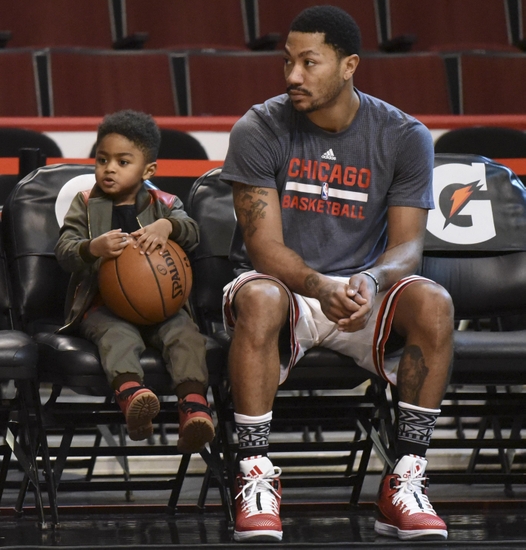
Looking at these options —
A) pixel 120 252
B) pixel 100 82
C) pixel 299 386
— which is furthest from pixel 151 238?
pixel 100 82

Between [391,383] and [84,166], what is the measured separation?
4.24ft

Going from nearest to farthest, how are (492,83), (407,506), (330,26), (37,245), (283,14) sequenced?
(407,506) → (330,26) → (37,245) → (492,83) → (283,14)

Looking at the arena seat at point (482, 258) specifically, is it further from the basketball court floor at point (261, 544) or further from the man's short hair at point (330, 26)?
the man's short hair at point (330, 26)

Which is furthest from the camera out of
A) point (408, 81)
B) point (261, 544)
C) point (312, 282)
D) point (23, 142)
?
point (408, 81)

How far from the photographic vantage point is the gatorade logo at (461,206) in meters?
3.14

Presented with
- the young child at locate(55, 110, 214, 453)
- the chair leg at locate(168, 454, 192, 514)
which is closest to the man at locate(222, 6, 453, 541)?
the young child at locate(55, 110, 214, 453)

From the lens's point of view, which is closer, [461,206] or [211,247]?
[211,247]

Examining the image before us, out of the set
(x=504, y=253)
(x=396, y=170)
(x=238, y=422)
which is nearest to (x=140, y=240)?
(x=238, y=422)

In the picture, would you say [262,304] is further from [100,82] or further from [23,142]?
[100,82]

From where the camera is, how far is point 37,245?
2.90 meters

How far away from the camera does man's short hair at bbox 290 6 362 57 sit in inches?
104

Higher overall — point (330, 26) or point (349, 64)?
point (330, 26)

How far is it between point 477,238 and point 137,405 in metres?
1.40

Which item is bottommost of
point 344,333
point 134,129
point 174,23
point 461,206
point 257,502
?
point 257,502
